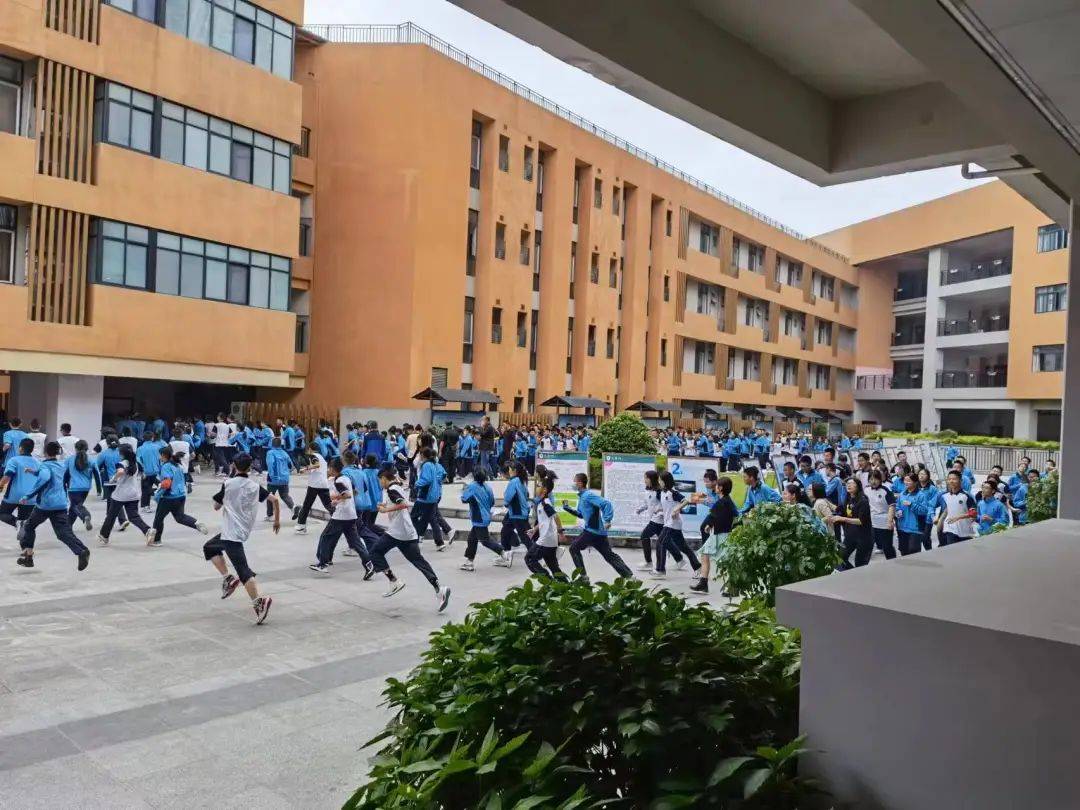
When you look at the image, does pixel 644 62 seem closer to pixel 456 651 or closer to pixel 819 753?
pixel 456 651

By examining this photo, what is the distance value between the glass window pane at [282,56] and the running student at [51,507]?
66.1 feet

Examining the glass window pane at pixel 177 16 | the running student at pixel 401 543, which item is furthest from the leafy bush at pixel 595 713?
the glass window pane at pixel 177 16

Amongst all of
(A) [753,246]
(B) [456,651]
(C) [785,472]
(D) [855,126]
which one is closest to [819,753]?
(B) [456,651]

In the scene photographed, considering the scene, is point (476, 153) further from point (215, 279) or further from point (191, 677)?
point (191, 677)

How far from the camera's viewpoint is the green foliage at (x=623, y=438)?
18781 mm

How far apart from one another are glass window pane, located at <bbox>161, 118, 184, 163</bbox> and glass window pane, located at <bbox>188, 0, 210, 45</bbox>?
2.66 m

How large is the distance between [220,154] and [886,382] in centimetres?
4772

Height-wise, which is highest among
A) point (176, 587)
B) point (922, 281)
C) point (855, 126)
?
point (922, 281)

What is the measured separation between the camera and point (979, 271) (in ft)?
159

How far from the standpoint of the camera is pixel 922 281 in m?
57.7

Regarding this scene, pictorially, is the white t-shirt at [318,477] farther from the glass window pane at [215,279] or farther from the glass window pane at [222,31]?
the glass window pane at [222,31]

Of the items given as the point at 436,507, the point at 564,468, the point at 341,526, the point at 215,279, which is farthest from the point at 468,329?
the point at 341,526

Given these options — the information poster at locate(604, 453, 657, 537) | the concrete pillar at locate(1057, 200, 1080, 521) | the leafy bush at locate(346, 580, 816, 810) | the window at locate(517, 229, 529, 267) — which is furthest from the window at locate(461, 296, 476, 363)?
the leafy bush at locate(346, 580, 816, 810)

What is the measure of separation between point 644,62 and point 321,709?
4.96m
